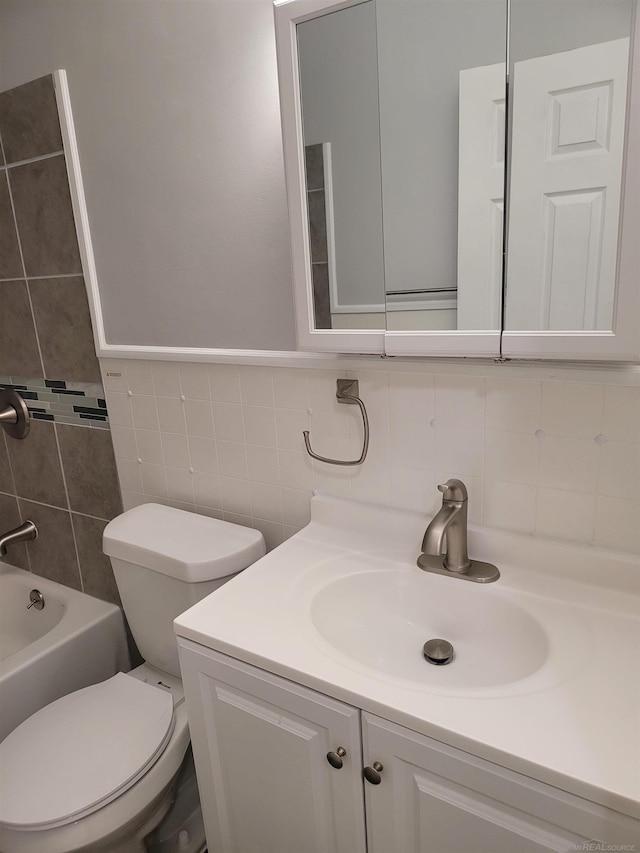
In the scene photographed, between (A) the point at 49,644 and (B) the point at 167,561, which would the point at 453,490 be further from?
(A) the point at 49,644

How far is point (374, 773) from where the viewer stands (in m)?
0.88

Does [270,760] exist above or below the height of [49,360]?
below

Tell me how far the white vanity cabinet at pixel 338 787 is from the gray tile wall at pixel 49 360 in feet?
3.02

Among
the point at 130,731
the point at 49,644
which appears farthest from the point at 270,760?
the point at 49,644

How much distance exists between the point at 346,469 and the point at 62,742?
0.85 m

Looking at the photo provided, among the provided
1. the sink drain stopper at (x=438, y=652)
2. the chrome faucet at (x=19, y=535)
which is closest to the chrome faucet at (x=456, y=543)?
the sink drain stopper at (x=438, y=652)

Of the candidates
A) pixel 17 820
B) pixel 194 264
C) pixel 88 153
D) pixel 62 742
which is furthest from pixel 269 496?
pixel 88 153

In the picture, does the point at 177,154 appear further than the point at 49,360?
No

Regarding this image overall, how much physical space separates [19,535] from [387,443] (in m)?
1.44

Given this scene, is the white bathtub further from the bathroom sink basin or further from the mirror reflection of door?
the mirror reflection of door

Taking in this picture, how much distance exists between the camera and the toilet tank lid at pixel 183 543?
134cm

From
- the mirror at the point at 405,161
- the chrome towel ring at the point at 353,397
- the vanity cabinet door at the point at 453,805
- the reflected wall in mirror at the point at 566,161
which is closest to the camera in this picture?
the vanity cabinet door at the point at 453,805

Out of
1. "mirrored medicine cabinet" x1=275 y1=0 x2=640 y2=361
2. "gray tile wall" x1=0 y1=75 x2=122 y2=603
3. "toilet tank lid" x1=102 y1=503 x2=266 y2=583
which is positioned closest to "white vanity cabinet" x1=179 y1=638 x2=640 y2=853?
"toilet tank lid" x1=102 y1=503 x2=266 y2=583

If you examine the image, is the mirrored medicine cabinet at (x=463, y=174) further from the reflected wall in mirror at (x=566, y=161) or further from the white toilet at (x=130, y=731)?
the white toilet at (x=130, y=731)
